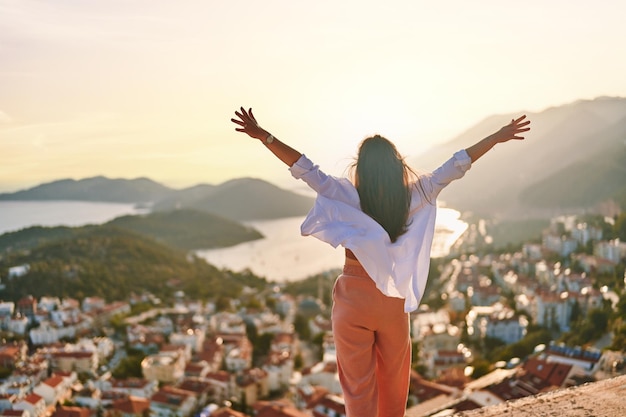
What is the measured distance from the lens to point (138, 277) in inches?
1029

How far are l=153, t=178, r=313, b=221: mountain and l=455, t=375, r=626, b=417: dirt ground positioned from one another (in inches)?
2011

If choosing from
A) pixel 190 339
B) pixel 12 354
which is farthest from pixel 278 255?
pixel 12 354

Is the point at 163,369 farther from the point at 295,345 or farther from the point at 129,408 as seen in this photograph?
the point at 295,345

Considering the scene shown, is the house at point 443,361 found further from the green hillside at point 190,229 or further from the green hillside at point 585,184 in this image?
the green hillside at point 190,229

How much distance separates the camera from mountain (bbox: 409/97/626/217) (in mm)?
33031

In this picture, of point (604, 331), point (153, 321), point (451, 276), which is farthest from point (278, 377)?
point (451, 276)

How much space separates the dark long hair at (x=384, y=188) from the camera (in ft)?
3.79

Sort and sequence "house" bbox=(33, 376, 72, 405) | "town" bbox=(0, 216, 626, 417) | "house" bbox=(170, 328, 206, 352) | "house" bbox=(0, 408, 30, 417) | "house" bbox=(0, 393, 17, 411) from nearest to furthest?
1. "town" bbox=(0, 216, 626, 417)
2. "house" bbox=(0, 408, 30, 417)
3. "house" bbox=(0, 393, 17, 411)
4. "house" bbox=(33, 376, 72, 405)
5. "house" bbox=(170, 328, 206, 352)

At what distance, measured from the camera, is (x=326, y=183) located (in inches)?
45.4

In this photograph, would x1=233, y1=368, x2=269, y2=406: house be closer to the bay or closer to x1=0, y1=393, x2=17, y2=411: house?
x1=0, y1=393, x2=17, y2=411: house

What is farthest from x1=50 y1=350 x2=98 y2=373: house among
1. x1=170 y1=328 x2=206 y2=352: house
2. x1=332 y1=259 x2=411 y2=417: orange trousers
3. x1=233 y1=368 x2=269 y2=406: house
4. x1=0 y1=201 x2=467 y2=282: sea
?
x1=332 y1=259 x2=411 y2=417: orange trousers

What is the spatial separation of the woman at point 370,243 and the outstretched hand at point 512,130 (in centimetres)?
24

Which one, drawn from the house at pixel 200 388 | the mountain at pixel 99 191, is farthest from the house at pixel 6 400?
the mountain at pixel 99 191

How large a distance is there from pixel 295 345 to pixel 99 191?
29.9 m
